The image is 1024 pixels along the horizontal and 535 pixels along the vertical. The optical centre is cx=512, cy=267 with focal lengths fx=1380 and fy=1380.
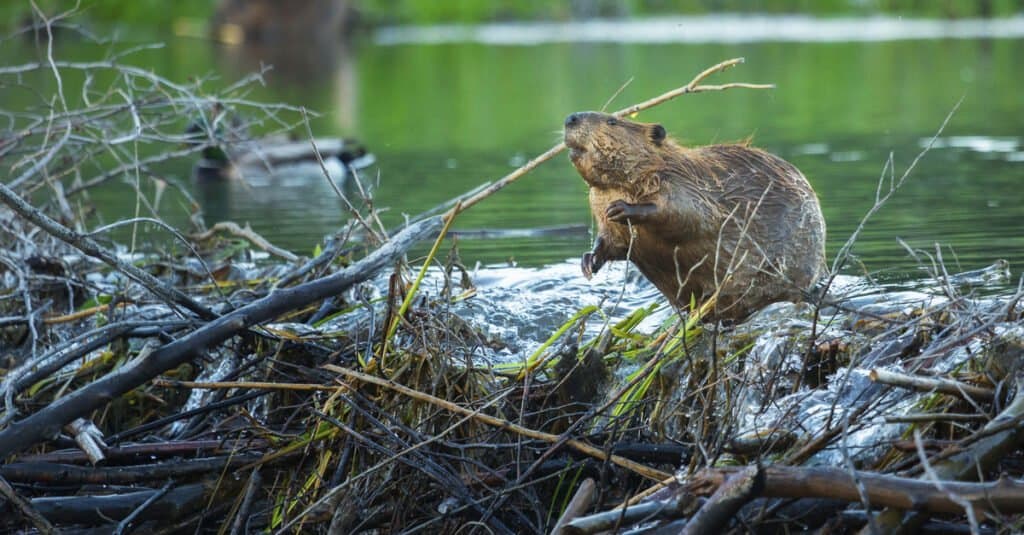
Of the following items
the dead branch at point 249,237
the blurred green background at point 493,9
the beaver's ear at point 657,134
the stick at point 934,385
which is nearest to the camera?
the stick at point 934,385

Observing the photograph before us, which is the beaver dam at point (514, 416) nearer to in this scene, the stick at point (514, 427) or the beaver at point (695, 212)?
the stick at point (514, 427)

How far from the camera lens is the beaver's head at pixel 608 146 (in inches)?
156

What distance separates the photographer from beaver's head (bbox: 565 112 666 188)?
396cm

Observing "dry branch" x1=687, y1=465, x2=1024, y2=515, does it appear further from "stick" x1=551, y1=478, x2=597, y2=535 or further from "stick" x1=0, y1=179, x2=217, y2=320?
"stick" x1=0, y1=179, x2=217, y2=320

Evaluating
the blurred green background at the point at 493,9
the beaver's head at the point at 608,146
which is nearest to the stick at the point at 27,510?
the beaver's head at the point at 608,146

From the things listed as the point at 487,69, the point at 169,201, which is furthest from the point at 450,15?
the point at 169,201

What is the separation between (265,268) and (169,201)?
4.43 meters

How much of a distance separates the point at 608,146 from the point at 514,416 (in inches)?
32.7

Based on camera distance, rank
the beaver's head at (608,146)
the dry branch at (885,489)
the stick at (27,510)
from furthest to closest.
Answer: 1. the beaver's head at (608,146)
2. the stick at (27,510)
3. the dry branch at (885,489)

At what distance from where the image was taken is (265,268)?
5.73m

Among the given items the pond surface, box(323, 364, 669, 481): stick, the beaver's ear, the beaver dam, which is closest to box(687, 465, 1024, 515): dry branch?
the beaver dam

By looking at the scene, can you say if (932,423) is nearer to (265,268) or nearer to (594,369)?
(594,369)

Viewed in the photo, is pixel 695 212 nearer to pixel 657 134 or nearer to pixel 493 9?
pixel 657 134

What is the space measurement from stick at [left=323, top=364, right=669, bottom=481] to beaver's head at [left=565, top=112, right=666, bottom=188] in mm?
838
